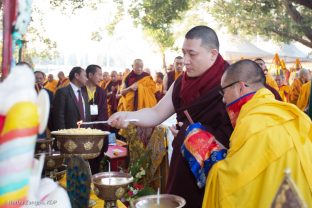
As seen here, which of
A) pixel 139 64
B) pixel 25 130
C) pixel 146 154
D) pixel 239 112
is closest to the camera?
pixel 25 130

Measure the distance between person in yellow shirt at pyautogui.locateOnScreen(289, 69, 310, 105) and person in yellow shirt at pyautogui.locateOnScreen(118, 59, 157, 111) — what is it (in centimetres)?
315

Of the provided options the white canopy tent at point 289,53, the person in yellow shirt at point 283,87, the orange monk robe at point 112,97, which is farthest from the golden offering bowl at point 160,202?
the white canopy tent at point 289,53

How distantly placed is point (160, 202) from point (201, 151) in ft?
1.31

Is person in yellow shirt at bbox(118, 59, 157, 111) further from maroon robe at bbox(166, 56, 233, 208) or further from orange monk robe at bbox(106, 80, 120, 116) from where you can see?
maroon robe at bbox(166, 56, 233, 208)

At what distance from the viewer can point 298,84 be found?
309 inches

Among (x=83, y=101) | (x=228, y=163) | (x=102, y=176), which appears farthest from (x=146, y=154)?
(x=228, y=163)

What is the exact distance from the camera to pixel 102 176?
184 cm

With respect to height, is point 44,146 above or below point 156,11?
below

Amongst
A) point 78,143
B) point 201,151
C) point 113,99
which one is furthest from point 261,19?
point 78,143

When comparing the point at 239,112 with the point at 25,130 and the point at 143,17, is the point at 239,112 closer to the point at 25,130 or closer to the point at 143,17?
the point at 25,130

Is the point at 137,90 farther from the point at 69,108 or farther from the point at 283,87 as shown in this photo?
the point at 283,87

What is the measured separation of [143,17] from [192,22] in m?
11.2

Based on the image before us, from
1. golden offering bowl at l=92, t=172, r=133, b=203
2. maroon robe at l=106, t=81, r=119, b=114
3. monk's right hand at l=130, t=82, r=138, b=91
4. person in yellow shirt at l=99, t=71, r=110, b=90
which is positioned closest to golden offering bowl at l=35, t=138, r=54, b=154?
golden offering bowl at l=92, t=172, r=133, b=203

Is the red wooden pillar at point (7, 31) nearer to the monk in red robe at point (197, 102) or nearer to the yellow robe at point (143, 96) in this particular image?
the monk in red robe at point (197, 102)
